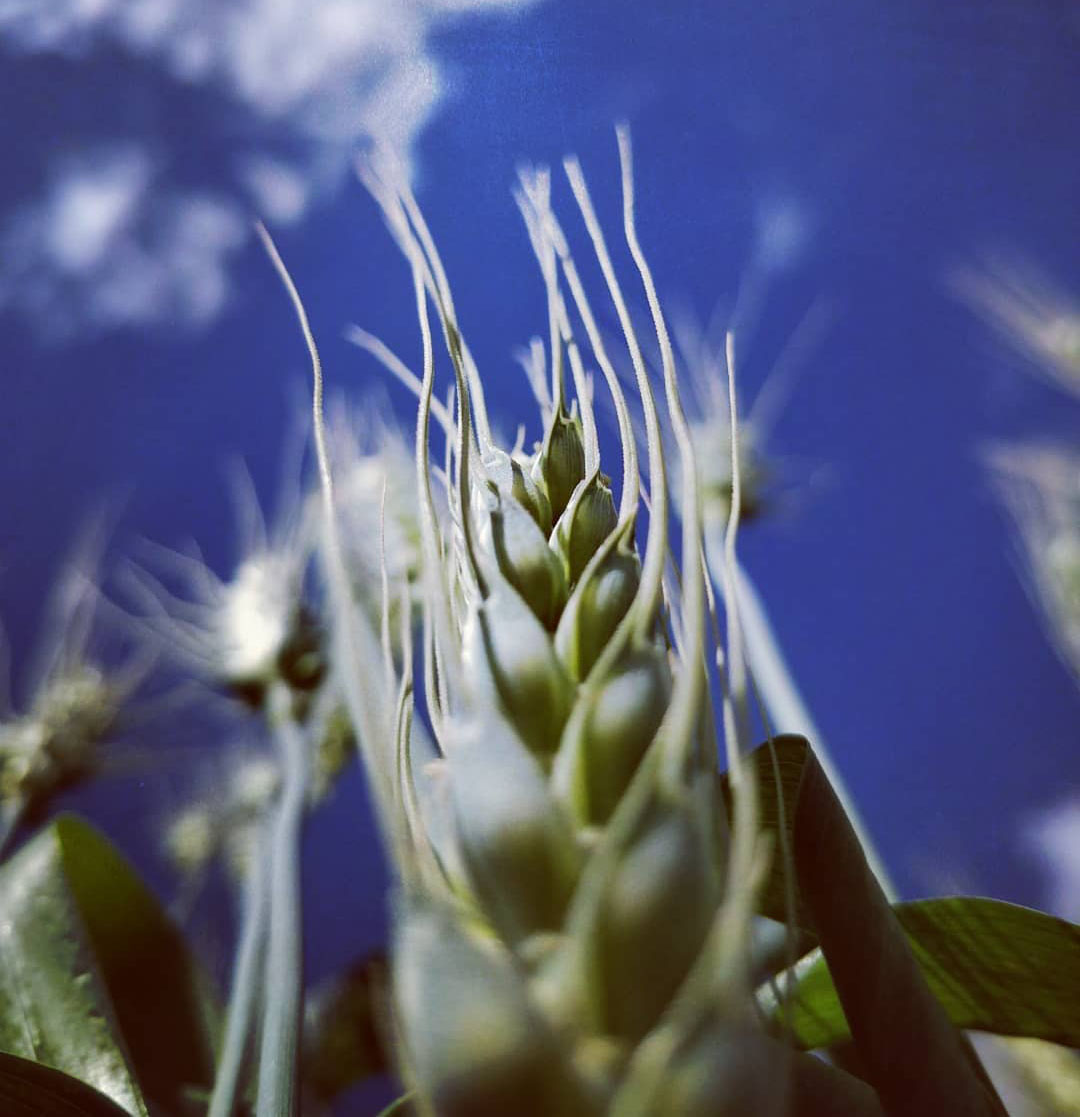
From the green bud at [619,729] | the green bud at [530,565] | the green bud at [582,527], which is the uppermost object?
the green bud at [582,527]

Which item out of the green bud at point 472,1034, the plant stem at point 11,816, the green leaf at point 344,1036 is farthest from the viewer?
the plant stem at point 11,816

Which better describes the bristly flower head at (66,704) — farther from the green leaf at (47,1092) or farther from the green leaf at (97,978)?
the green leaf at (47,1092)

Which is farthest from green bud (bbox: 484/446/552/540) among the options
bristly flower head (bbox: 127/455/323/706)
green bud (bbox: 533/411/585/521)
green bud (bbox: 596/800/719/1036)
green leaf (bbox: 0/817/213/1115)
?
bristly flower head (bbox: 127/455/323/706)

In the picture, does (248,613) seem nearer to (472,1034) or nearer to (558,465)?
(558,465)

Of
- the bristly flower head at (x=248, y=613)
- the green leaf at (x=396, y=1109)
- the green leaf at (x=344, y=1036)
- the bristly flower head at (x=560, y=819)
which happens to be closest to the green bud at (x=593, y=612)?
the bristly flower head at (x=560, y=819)

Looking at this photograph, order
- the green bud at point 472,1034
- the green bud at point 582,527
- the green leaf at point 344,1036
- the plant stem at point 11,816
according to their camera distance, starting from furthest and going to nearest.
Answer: the plant stem at point 11,816
the green leaf at point 344,1036
the green bud at point 582,527
the green bud at point 472,1034

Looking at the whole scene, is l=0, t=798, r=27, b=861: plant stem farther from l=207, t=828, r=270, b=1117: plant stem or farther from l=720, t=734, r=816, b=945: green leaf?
l=720, t=734, r=816, b=945: green leaf

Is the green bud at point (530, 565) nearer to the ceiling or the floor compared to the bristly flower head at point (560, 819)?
nearer to the ceiling

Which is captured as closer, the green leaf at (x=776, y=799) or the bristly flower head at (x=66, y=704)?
the green leaf at (x=776, y=799)

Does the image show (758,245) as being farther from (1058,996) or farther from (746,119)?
(1058,996)
